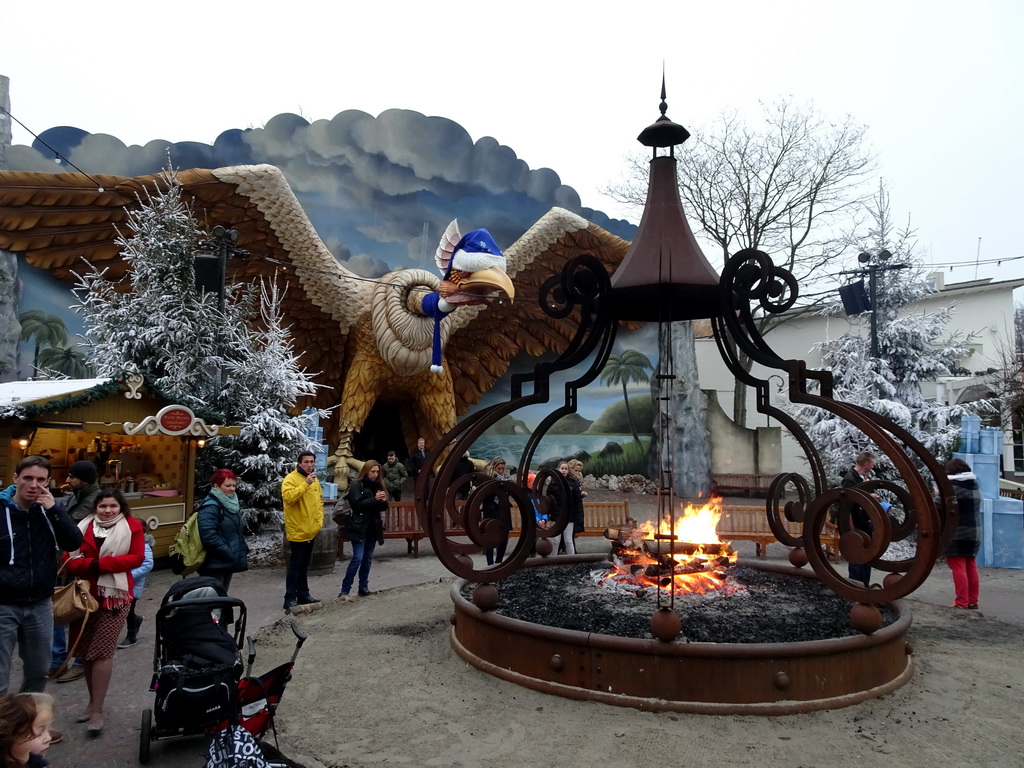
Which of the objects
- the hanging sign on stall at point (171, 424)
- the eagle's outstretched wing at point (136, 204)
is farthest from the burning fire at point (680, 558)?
the eagle's outstretched wing at point (136, 204)

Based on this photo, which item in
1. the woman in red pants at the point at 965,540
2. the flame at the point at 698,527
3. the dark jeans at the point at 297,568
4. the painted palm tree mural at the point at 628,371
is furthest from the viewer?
the painted palm tree mural at the point at 628,371

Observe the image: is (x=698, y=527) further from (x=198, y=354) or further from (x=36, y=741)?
(x=198, y=354)

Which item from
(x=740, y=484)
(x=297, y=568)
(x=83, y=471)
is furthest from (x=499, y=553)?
(x=740, y=484)

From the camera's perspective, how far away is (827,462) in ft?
43.9

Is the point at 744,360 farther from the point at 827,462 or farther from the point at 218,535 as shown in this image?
the point at 218,535

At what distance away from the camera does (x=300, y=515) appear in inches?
260

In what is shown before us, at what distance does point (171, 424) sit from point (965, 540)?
358 inches

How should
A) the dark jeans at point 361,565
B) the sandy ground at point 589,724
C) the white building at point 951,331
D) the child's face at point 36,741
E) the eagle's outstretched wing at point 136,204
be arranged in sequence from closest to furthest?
the child's face at point 36,741
the sandy ground at point 589,724
the dark jeans at point 361,565
the eagle's outstretched wing at point 136,204
the white building at point 951,331

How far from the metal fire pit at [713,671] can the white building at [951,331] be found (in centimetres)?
1898

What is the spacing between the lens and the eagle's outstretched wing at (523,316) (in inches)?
637

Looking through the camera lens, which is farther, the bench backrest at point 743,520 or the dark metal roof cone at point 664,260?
the bench backrest at point 743,520

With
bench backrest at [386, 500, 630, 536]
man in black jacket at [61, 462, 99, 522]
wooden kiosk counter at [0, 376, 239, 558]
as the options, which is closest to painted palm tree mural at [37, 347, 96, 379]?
wooden kiosk counter at [0, 376, 239, 558]

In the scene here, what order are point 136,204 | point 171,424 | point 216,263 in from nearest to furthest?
point 171,424, point 216,263, point 136,204

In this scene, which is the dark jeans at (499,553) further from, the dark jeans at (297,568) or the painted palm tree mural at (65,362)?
the painted palm tree mural at (65,362)
